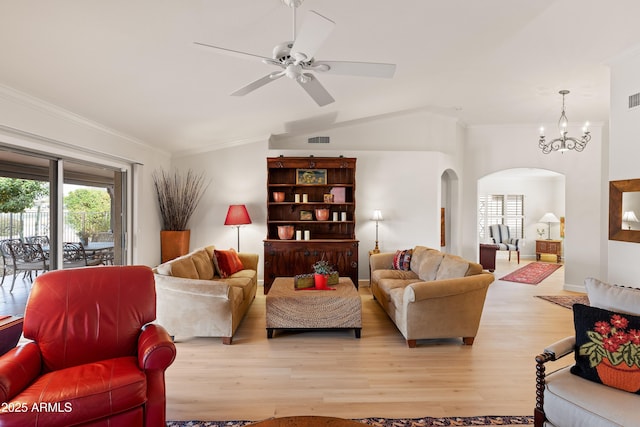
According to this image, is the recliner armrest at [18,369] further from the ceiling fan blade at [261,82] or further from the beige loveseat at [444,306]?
the beige loveseat at [444,306]

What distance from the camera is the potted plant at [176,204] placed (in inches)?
232

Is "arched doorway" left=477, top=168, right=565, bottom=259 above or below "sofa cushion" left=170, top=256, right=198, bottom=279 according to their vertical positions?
above

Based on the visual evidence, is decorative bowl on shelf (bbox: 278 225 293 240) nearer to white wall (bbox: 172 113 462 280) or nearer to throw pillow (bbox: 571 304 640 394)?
white wall (bbox: 172 113 462 280)

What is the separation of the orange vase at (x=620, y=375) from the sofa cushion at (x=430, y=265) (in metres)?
2.43

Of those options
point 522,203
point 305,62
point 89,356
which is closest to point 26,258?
point 89,356

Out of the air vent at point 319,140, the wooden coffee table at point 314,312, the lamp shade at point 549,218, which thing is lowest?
the wooden coffee table at point 314,312

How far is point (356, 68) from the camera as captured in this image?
2.44m

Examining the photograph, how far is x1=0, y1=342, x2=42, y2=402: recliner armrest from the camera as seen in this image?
168 cm

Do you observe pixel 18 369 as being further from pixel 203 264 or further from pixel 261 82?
pixel 203 264

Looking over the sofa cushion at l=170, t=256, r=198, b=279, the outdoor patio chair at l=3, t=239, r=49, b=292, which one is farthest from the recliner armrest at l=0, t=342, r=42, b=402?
the outdoor patio chair at l=3, t=239, r=49, b=292

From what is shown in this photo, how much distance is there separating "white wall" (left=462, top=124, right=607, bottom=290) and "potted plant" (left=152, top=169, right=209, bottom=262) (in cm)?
534

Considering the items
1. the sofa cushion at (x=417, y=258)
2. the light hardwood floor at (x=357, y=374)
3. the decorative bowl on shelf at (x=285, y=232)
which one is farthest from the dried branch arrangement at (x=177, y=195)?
the sofa cushion at (x=417, y=258)

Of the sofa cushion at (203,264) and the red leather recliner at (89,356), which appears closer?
the red leather recliner at (89,356)

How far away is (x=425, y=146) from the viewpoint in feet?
21.0
